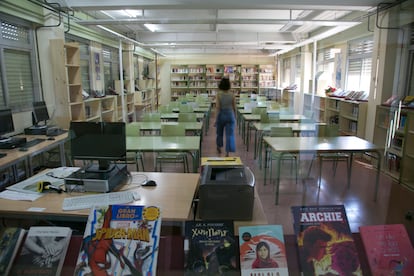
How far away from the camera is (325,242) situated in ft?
5.41

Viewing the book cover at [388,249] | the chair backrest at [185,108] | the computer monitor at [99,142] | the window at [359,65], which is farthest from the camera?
the chair backrest at [185,108]


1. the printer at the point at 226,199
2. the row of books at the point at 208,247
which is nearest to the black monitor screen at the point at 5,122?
the row of books at the point at 208,247

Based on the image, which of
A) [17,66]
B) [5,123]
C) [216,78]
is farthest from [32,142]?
[216,78]

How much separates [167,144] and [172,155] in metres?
0.35

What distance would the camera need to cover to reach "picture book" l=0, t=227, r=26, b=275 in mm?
1588

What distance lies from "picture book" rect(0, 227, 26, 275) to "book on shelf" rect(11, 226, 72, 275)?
0.03 metres

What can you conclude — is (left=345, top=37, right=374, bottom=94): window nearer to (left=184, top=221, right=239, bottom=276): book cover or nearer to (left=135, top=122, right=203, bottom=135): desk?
(left=135, top=122, right=203, bottom=135): desk

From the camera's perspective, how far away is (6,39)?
4410 millimetres

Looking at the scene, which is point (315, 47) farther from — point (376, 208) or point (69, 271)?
point (69, 271)

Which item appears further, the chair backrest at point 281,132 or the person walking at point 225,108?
the chair backrest at point 281,132

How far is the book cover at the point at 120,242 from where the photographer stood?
1.53 meters

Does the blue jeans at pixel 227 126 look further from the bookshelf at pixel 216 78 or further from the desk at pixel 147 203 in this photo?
the desk at pixel 147 203

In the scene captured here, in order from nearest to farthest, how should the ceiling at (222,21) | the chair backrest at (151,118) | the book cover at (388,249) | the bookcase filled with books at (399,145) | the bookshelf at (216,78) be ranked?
the book cover at (388,249) → the bookcase filled with books at (399,145) → the ceiling at (222,21) → the bookshelf at (216,78) → the chair backrest at (151,118)

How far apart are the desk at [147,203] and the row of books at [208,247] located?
13 cm
